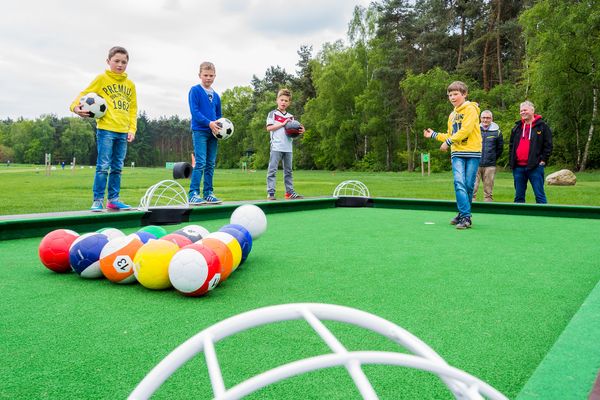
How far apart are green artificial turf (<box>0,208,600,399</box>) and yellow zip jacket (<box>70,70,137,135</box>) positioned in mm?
1739

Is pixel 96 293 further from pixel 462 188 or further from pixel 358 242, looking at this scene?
pixel 462 188

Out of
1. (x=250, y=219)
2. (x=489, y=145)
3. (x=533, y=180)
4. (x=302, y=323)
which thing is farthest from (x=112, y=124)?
(x=489, y=145)

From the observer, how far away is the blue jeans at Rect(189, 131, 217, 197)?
623 cm

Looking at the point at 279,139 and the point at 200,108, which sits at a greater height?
the point at 200,108

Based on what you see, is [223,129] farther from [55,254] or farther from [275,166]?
[55,254]

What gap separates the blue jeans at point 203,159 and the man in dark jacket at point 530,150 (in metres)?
4.71

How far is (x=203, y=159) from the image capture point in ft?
20.7

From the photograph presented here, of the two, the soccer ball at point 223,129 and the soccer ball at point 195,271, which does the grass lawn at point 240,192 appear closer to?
the soccer ball at point 223,129

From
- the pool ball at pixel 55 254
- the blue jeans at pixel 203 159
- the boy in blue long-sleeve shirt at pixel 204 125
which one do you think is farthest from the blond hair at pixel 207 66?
the pool ball at pixel 55 254

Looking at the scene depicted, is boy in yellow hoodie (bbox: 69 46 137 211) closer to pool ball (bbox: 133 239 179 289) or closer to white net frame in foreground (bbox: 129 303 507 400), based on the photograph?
pool ball (bbox: 133 239 179 289)

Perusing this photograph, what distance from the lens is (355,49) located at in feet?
129

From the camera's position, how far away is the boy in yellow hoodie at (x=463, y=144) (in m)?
5.07

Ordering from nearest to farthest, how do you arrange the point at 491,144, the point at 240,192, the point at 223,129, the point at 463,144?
the point at 463,144, the point at 223,129, the point at 491,144, the point at 240,192

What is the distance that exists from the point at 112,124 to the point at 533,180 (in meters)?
6.20
